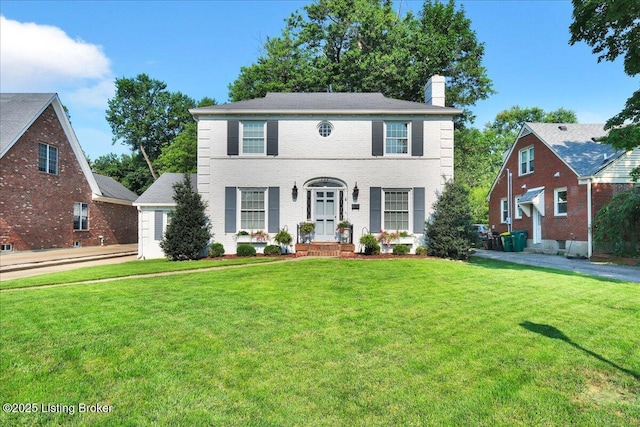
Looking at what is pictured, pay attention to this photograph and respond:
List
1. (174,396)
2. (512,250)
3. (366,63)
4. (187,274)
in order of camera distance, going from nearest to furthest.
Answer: (174,396)
(187,274)
(512,250)
(366,63)

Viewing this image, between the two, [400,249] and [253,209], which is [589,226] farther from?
[253,209]

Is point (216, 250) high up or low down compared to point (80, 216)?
down

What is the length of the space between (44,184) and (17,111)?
378cm

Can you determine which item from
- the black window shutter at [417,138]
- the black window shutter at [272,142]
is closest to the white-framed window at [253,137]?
the black window shutter at [272,142]

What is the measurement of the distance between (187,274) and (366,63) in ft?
59.5

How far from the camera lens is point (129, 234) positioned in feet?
78.9

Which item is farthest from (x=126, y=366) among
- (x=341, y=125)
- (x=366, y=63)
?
(x=366, y=63)

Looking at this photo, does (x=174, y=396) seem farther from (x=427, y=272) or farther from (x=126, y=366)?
(x=427, y=272)

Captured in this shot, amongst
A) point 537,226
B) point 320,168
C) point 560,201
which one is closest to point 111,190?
point 320,168

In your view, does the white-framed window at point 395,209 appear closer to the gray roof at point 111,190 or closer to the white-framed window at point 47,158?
the white-framed window at point 47,158

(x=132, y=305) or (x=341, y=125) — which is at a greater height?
(x=341, y=125)

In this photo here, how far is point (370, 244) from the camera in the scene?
1353cm

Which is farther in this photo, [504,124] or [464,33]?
[504,124]

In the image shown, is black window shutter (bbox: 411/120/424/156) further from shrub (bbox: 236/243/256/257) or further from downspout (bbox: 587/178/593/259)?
shrub (bbox: 236/243/256/257)
